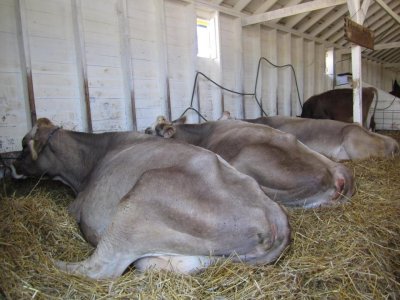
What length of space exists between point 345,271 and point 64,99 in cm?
398

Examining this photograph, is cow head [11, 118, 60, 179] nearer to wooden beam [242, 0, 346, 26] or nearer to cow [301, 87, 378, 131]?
wooden beam [242, 0, 346, 26]

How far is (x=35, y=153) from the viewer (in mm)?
3664

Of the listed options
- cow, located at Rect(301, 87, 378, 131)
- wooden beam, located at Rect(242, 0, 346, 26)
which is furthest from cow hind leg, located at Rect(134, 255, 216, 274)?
cow, located at Rect(301, 87, 378, 131)

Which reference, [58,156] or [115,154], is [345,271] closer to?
[115,154]

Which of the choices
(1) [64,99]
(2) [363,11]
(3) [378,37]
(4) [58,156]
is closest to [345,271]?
(4) [58,156]

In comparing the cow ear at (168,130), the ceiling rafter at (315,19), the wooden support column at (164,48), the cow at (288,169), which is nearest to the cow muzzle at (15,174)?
the cow ear at (168,130)

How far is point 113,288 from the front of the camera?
2.09 m

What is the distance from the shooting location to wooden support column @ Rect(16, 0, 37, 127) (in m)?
4.28

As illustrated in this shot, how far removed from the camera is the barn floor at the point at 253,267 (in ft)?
6.68

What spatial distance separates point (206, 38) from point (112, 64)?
8.53 feet

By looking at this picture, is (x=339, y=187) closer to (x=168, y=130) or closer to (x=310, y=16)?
(x=168, y=130)

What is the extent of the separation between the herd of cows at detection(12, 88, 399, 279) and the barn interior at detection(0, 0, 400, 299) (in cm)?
13

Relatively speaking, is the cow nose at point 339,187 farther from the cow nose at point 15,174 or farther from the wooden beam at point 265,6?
the wooden beam at point 265,6

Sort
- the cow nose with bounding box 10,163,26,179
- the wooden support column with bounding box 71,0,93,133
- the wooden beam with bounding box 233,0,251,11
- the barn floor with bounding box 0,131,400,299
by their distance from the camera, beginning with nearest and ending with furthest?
the barn floor with bounding box 0,131,400,299 < the cow nose with bounding box 10,163,26,179 < the wooden support column with bounding box 71,0,93,133 < the wooden beam with bounding box 233,0,251,11
